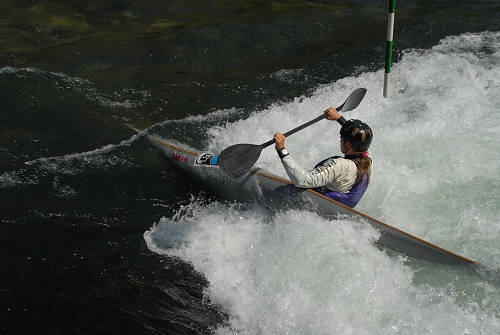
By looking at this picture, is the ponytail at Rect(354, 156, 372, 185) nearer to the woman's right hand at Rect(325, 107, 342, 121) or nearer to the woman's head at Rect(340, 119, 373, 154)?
the woman's head at Rect(340, 119, 373, 154)

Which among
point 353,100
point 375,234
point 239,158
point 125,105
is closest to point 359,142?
point 375,234

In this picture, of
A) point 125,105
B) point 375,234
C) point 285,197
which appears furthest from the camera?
point 125,105

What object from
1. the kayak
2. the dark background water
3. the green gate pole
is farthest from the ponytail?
the green gate pole

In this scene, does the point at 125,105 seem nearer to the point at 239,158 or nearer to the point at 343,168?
the point at 239,158

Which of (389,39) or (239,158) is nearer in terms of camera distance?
(239,158)

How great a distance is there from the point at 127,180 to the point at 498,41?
6835mm

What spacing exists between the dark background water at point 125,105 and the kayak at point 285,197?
33 cm

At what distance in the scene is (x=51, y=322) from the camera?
3.65m

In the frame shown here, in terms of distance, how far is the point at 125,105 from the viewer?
7383 millimetres

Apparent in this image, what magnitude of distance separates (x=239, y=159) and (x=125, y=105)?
3321 millimetres

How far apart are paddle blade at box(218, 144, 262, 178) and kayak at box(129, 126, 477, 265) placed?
24 cm

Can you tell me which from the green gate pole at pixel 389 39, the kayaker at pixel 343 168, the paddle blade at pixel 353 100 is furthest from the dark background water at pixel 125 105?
the paddle blade at pixel 353 100

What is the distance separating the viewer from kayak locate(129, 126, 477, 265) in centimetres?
417

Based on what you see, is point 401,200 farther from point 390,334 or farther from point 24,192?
point 24,192
